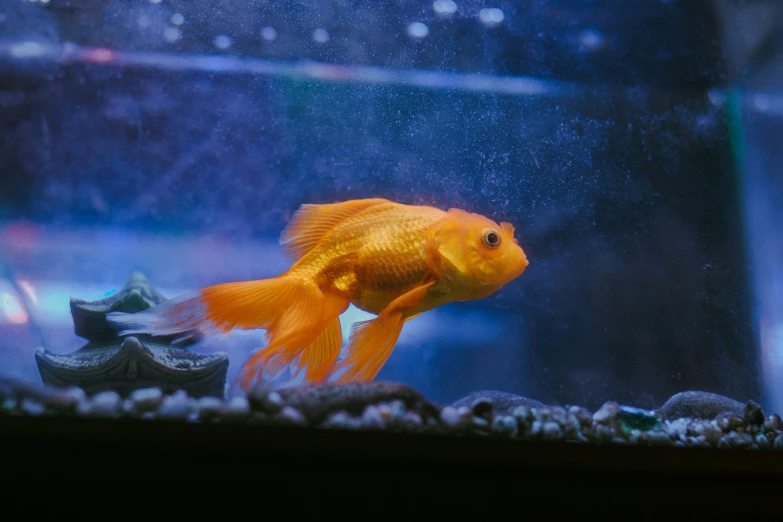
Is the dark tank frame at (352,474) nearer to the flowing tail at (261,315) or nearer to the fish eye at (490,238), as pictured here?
the flowing tail at (261,315)

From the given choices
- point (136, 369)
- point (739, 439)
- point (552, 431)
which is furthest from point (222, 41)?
point (739, 439)

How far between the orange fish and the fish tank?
2 centimetres

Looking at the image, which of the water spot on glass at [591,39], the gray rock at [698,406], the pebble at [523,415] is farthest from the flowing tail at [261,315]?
the water spot on glass at [591,39]

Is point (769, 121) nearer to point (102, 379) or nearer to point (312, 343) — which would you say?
point (312, 343)

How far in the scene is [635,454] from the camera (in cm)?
114

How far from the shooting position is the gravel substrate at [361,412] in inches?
43.7

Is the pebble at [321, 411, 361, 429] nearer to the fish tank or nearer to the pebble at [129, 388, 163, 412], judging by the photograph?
the pebble at [129, 388, 163, 412]

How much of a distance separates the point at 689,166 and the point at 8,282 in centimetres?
319

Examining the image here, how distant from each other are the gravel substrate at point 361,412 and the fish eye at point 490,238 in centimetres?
55

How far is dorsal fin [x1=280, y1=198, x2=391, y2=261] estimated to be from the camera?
A: 72.9 inches

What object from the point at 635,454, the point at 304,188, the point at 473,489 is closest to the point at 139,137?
the point at 304,188

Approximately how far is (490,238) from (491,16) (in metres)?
1.24

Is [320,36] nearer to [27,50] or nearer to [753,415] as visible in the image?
[27,50]

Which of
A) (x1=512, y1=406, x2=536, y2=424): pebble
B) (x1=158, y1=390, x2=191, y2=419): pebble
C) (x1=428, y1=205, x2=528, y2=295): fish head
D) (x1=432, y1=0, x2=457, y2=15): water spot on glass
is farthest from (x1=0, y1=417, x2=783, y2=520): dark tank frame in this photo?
(x1=432, y1=0, x2=457, y2=15): water spot on glass
